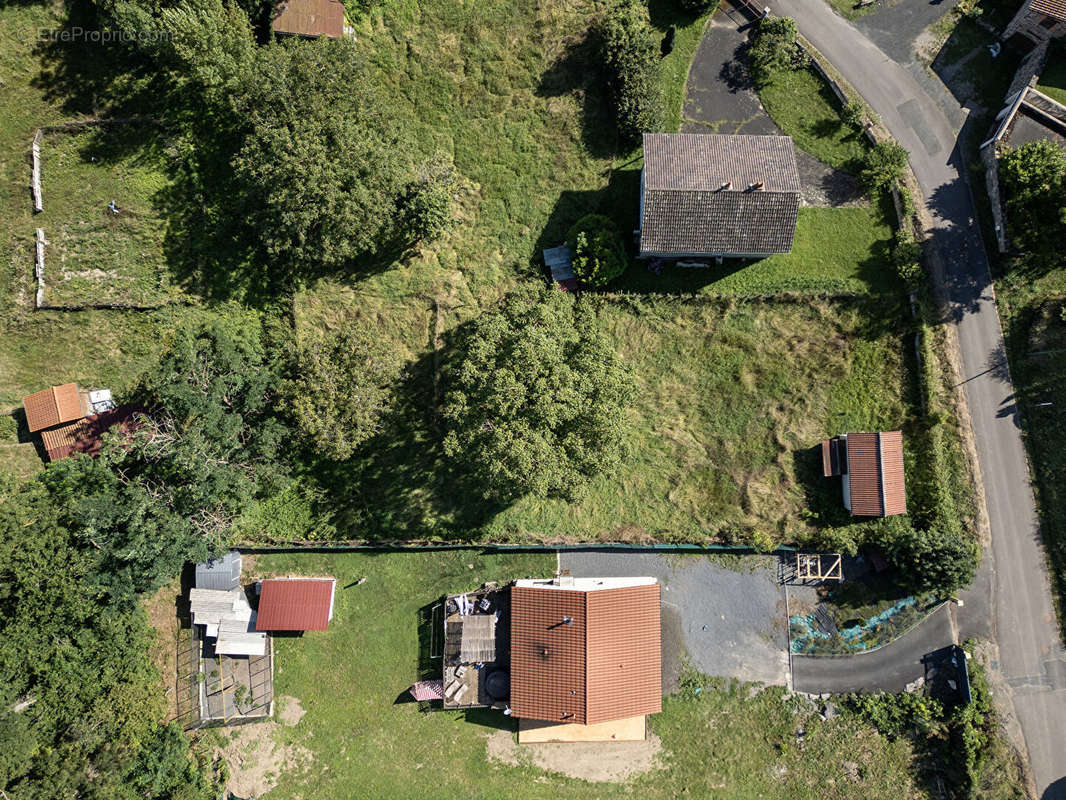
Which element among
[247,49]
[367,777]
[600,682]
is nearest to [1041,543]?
[600,682]

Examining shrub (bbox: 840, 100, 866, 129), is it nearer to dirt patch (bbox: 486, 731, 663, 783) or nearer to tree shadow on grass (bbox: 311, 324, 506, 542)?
tree shadow on grass (bbox: 311, 324, 506, 542)

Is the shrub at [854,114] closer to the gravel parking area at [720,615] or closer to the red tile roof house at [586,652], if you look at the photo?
the gravel parking area at [720,615]

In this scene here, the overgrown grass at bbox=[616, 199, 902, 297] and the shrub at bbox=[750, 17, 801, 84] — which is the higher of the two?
the shrub at bbox=[750, 17, 801, 84]

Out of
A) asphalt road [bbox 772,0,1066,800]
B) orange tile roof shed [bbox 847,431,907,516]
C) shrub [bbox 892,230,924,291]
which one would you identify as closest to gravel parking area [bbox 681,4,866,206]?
asphalt road [bbox 772,0,1066,800]

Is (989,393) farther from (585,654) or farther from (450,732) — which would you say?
(450,732)

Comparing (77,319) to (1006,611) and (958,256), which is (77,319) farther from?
(1006,611)
